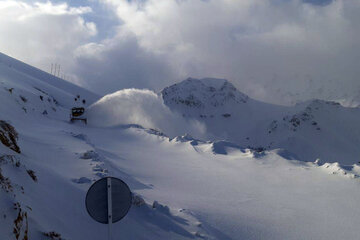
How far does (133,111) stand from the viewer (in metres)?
35.8

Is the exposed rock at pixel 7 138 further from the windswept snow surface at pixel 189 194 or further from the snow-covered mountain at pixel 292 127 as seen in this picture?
the snow-covered mountain at pixel 292 127

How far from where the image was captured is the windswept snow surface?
6277 mm

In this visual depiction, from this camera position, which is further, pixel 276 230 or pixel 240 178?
pixel 240 178

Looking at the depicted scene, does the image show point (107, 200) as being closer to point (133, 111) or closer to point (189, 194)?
point (189, 194)

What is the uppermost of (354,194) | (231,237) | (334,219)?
(354,194)

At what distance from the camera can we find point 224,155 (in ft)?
68.5

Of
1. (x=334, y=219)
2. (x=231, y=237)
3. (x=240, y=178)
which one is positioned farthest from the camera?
(x=240, y=178)

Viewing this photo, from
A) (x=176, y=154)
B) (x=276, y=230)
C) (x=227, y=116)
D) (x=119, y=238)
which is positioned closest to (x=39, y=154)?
(x=119, y=238)

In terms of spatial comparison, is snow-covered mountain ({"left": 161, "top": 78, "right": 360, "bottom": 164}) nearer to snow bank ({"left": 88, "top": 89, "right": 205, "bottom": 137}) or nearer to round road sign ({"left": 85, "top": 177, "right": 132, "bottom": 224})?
snow bank ({"left": 88, "top": 89, "right": 205, "bottom": 137})

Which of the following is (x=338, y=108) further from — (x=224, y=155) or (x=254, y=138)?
(x=224, y=155)

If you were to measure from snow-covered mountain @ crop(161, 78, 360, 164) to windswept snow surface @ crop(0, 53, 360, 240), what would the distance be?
119 meters

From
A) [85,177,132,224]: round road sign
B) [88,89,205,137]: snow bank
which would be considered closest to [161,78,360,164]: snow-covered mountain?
[88,89,205,137]: snow bank

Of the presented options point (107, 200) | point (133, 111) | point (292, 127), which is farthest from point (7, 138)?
point (292, 127)

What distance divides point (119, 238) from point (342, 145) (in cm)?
16184
